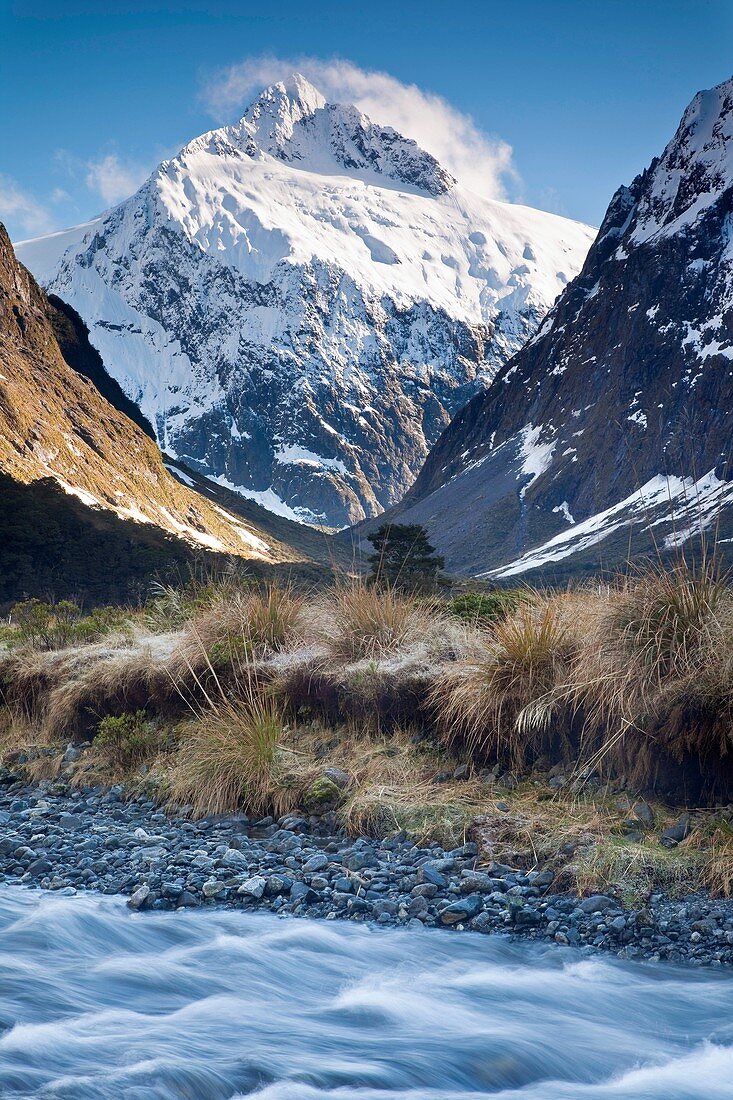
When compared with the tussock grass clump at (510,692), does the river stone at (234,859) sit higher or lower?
lower

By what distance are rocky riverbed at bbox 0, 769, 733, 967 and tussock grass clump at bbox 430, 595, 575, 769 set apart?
135 centimetres

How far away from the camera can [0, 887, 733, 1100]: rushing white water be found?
4117 mm

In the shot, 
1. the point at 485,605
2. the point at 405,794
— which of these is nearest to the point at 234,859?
the point at 405,794

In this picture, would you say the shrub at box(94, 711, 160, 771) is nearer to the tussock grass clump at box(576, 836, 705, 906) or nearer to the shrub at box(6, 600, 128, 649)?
the shrub at box(6, 600, 128, 649)

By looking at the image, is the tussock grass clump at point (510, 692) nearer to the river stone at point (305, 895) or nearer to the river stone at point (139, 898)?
the river stone at point (305, 895)

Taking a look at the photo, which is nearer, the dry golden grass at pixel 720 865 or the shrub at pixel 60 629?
the dry golden grass at pixel 720 865

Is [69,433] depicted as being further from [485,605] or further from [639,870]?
[639,870]

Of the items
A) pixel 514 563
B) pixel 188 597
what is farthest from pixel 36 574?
pixel 514 563

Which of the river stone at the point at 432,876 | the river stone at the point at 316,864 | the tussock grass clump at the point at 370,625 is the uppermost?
the tussock grass clump at the point at 370,625

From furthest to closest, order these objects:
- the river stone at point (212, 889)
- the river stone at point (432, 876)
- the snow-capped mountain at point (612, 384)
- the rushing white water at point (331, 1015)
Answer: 1. the snow-capped mountain at point (612, 384)
2. the river stone at point (212, 889)
3. the river stone at point (432, 876)
4. the rushing white water at point (331, 1015)

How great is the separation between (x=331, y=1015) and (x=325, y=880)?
1.26 m

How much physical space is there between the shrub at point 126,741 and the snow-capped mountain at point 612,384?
107 metres

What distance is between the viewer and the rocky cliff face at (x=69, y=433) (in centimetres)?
7469

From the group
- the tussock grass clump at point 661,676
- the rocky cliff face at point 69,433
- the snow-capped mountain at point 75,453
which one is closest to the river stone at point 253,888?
the tussock grass clump at point 661,676
